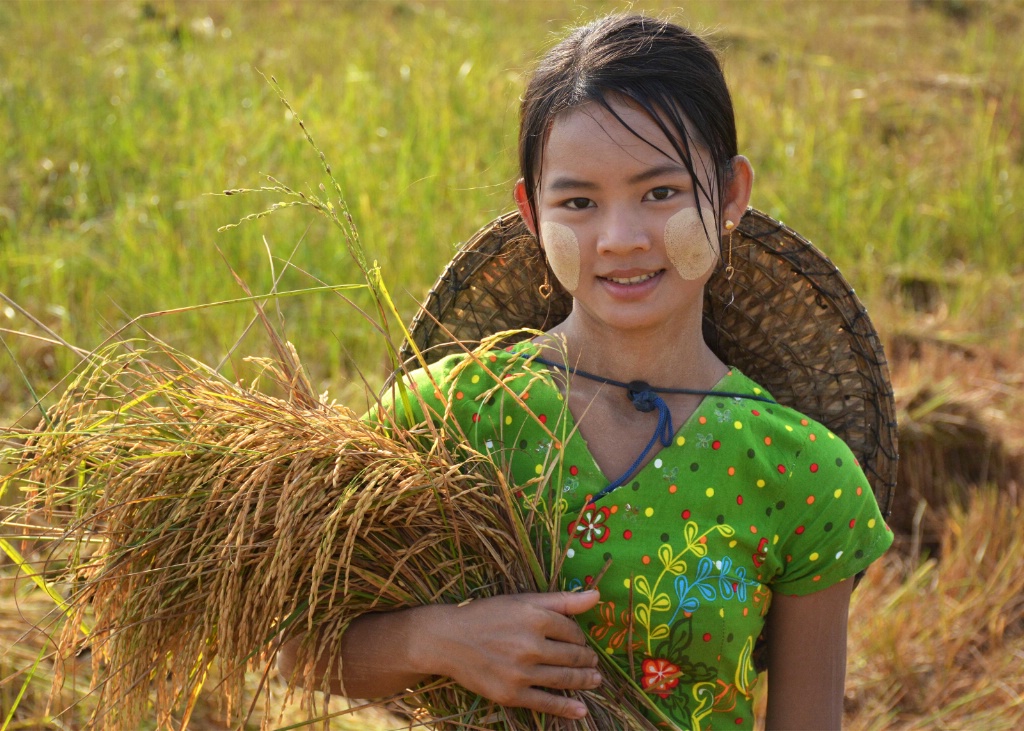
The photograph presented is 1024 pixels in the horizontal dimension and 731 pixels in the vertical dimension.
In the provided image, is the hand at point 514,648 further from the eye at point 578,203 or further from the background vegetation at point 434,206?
the background vegetation at point 434,206

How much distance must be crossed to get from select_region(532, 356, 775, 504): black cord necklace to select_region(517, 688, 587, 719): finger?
11.1 inches

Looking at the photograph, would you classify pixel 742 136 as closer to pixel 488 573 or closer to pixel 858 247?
pixel 858 247

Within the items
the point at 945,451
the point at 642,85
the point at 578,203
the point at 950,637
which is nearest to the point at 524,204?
the point at 578,203

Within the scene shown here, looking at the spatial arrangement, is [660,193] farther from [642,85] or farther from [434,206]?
[434,206]

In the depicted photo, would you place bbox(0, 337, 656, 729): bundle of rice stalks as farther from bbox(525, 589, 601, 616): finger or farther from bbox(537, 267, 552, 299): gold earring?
bbox(537, 267, 552, 299): gold earring

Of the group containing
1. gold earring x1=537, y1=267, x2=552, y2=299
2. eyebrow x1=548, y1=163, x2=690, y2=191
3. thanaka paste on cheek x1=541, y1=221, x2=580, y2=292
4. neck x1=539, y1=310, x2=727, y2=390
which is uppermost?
eyebrow x1=548, y1=163, x2=690, y2=191

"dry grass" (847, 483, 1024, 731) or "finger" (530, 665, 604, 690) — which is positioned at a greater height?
"finger" (530, 665, 604, 690)

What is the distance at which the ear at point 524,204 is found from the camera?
5.50 ft

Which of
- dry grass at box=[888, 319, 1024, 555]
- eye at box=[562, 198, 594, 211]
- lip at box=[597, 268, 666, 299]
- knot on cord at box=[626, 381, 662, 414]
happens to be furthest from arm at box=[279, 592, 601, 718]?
dry grass at box=[888, 319, 1024, 555]

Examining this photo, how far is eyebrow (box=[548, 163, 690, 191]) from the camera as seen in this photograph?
58.9 inches

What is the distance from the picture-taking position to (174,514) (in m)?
1.35

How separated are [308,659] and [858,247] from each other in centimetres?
325

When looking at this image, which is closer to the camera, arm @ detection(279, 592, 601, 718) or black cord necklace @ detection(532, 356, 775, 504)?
arm @ detection(279, 592, 601, 718)

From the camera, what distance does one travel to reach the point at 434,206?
394 centimetres
